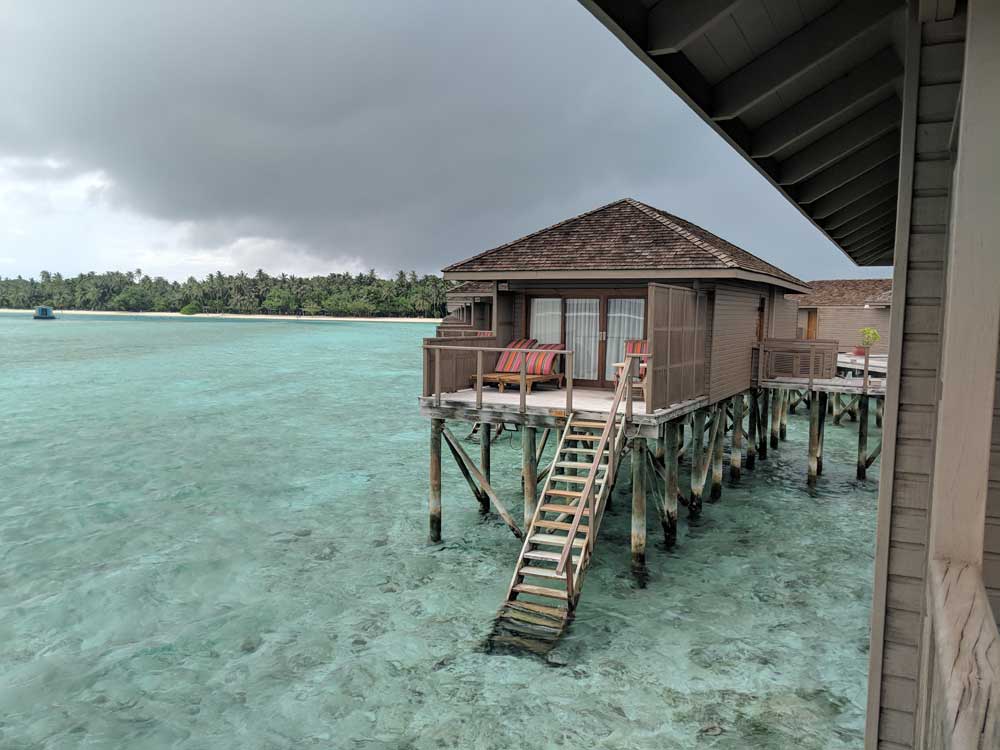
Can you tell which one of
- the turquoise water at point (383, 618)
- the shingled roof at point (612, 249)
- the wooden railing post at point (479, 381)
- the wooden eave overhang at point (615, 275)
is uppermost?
the shingled roof at point (612, 249)

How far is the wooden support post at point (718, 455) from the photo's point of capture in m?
15.8

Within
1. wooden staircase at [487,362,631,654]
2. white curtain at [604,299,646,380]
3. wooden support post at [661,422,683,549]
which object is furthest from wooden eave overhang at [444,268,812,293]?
wooden staircase at [487,362,631,654]

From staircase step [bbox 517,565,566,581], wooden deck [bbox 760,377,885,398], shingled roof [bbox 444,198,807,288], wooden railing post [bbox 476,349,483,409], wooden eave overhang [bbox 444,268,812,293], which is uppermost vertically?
shingled roof [bbox 444,198,807,288]

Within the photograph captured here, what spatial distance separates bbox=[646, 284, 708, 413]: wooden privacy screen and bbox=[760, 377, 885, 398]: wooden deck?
14.7ft

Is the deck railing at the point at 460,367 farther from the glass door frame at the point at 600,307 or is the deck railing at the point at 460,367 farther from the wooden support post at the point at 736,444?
the wooden support post at the point at 736,444

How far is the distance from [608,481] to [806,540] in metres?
5.67

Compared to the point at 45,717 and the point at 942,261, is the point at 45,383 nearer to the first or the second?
the point at 45,717

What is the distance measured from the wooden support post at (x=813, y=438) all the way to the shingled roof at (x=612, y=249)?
3572 mm

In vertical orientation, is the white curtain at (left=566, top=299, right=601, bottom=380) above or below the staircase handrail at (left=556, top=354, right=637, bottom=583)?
above

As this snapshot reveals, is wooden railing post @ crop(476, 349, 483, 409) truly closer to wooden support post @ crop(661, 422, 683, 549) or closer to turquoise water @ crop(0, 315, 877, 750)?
turquoise water @ crop(0, 315, 877, 750)

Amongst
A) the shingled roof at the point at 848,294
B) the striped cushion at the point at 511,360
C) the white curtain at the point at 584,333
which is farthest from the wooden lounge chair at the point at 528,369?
the shingled roof at the point at 848,294

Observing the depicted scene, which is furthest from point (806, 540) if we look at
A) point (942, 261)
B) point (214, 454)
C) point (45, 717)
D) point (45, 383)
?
point (45, 383)

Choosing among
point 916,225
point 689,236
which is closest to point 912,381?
point 916,225

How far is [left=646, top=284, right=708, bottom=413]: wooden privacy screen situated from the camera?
10.6 meters
